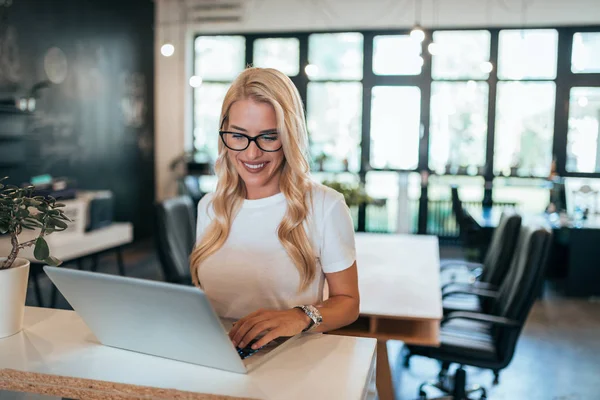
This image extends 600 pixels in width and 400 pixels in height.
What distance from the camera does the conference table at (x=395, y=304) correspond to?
7.39ft

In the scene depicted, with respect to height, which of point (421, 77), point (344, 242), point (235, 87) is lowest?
point (344, 242)

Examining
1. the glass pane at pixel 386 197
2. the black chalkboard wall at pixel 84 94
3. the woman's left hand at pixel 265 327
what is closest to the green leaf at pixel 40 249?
the woman's left hand at pixel 265 327

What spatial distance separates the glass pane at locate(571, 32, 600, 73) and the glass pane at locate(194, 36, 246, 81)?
4.65 meters

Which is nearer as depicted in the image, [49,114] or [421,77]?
[49,114]

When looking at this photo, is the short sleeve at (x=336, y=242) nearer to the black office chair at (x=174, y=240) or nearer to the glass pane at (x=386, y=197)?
the black office chair at (x=174, y=240)

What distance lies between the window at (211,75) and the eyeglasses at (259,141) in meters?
7.41

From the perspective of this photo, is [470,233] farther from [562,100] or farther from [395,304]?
[395,304]

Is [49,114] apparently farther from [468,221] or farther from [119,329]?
[119,329]

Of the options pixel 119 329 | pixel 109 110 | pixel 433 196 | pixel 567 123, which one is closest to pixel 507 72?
pixel 567 123

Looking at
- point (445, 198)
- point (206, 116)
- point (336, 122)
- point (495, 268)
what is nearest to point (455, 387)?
point (495, 268)

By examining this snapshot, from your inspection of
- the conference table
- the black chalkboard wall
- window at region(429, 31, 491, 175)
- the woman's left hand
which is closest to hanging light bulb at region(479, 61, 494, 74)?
window at region(429, 31, 491, 175)

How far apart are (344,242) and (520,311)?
4.53 ft

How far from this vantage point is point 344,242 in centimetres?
158

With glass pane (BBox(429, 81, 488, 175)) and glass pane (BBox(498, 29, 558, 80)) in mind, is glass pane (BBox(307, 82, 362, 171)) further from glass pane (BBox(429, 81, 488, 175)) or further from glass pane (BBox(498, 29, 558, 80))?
glass pane (BBox(498, 29, 558, 80))
